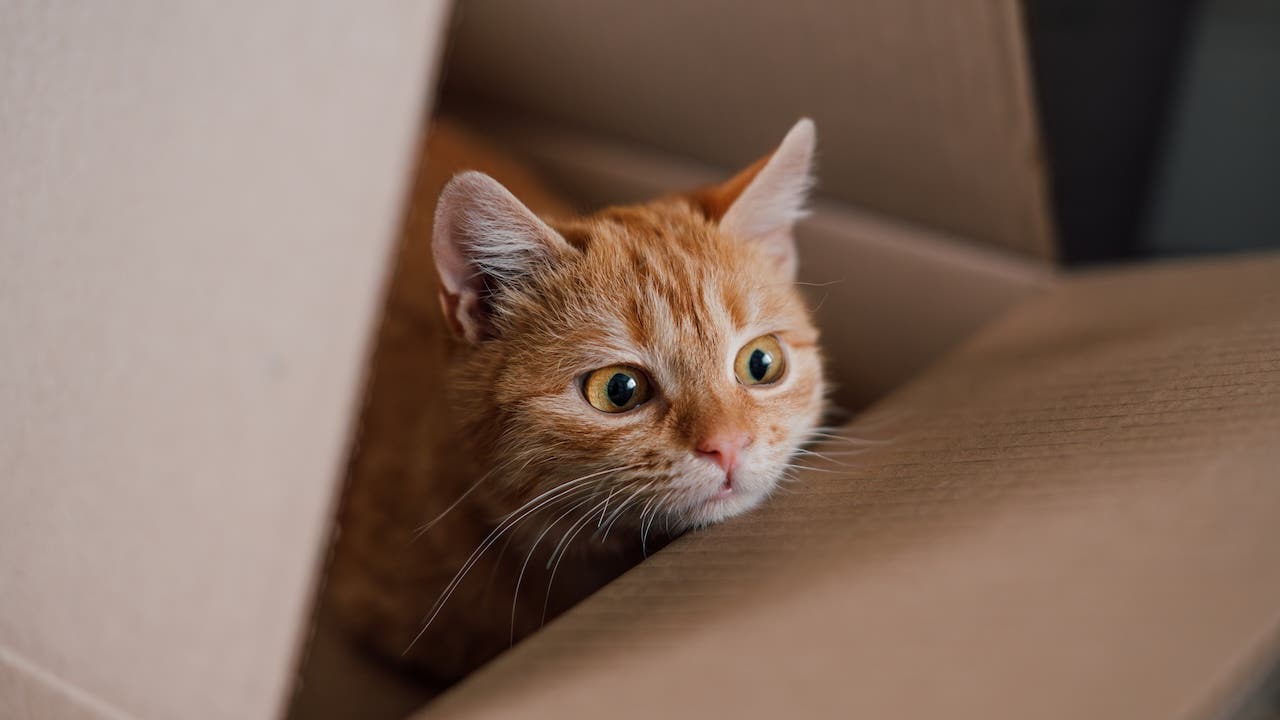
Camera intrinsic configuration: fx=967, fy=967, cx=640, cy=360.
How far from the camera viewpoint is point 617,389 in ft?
3.59

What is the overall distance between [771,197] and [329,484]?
25.8 inches

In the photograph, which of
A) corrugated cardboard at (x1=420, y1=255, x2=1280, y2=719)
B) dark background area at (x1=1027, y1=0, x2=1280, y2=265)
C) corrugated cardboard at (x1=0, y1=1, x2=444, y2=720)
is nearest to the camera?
corrugated cardboard at (x1=420, y1=255, x2=1280, y2=719)

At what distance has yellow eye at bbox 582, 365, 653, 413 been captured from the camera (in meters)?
1.09

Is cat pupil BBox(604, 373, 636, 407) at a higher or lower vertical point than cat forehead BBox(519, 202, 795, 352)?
lower

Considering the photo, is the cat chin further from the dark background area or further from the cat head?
the dark background area

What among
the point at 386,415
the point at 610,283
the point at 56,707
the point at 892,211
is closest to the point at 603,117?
the point at 892,211

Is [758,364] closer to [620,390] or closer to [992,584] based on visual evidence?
[620,390]

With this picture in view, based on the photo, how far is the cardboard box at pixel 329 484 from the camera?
68cm

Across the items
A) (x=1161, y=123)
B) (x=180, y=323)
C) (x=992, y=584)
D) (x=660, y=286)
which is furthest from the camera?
(x=1161, y=123)

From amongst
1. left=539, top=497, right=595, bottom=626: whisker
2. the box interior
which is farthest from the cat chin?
the box interior

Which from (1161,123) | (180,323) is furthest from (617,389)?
(1161,123)

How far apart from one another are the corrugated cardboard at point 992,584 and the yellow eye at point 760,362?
171mm

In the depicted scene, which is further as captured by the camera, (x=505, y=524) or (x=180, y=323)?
(x=505, y=524)

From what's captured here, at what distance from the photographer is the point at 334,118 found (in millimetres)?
896
